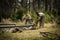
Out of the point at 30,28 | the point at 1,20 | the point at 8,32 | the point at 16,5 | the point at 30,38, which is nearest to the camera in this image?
the point at 30,38

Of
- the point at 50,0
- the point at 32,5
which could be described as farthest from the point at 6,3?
the point at 50,0

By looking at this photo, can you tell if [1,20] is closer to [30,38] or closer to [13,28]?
[13,28]

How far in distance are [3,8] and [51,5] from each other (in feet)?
11.8

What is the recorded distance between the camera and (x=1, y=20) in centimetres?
721

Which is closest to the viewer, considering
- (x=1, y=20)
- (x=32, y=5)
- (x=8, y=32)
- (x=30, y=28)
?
(x=8, y=32)

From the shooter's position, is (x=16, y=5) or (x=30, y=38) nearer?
(x=30, y=38)

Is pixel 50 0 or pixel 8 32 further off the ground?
pixel 50 0

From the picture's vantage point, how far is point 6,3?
754cm

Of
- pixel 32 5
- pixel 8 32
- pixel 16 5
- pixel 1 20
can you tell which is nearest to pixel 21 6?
pixel 16 5

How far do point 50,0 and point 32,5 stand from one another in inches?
52.1

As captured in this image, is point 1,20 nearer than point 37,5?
Yes

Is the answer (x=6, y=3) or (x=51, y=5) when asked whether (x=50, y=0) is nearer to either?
(x=51, y=5)

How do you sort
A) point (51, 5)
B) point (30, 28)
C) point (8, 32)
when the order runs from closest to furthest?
point (8, 32)
point (30, 28)
point (51, 5)

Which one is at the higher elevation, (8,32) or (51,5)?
(51,5)
